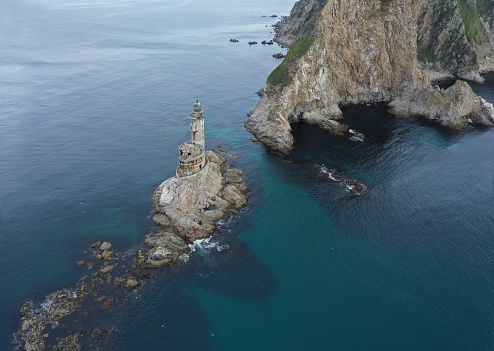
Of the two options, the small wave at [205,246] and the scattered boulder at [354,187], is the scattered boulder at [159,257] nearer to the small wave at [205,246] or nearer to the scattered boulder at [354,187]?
the small wave at [205,246]

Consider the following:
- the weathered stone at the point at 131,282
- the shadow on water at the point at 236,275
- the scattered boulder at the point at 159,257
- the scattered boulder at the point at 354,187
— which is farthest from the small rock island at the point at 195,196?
the scattered boulder at the point at 354,187

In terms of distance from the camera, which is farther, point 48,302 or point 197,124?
point 197,124

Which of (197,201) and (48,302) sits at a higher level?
(197,201)

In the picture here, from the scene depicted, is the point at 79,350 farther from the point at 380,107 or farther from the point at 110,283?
the point at 380,107

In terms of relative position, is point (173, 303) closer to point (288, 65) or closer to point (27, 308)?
point (27, 308)

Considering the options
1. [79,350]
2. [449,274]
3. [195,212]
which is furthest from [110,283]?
[449,274]

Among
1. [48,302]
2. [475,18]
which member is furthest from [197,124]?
[475,18]
